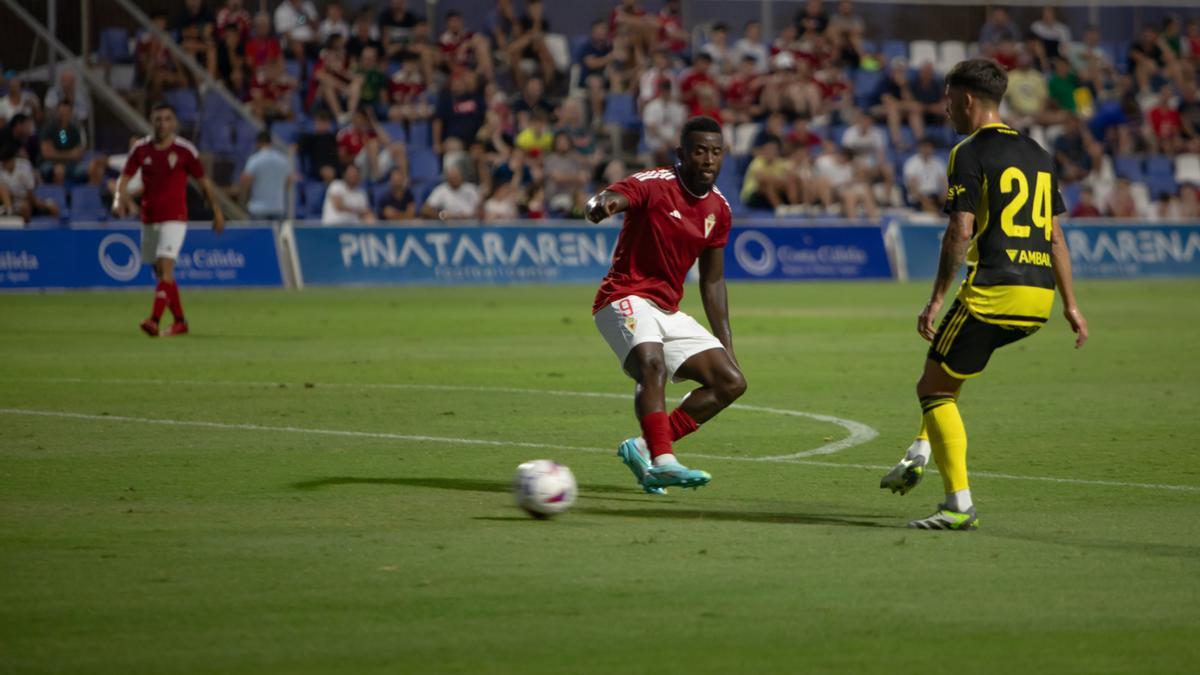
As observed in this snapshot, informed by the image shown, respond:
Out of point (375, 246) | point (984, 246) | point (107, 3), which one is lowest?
point (375, 246)

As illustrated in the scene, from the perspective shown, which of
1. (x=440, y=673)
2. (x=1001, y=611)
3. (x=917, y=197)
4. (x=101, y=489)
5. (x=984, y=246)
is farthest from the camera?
(x=917, y=197)

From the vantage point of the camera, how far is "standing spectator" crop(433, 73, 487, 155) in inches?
1209

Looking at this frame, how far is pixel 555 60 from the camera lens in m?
32.8

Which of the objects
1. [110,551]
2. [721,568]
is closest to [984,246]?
[721,568]

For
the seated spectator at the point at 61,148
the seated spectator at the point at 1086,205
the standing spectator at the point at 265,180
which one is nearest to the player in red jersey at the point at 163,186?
the standing spectator at the point at 265,180

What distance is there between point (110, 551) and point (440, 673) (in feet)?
7.92

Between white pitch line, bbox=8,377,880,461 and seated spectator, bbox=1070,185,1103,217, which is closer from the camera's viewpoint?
white pitch line, bbox=8,377,880,461

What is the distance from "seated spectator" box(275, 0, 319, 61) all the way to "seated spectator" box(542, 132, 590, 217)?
451 centimetres

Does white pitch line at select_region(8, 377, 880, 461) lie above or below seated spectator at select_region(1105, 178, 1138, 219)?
above

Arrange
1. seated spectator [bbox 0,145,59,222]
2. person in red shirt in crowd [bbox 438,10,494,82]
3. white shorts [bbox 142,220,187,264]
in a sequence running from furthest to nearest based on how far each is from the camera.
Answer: person in red shirt in crowd [bbox 438,10,494,82], seated spectator [bbox 0,145,59,222], white shorts [bbox 142,220,187,264]

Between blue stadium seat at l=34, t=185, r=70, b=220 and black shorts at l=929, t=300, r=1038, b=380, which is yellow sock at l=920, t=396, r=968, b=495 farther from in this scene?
blue stadium seat at l=34, t=185, r=70, b=220

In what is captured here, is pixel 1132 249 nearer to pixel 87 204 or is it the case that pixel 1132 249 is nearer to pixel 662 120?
pixel 662 120

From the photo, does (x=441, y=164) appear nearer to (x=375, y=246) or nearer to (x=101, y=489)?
(x=375, y=246)

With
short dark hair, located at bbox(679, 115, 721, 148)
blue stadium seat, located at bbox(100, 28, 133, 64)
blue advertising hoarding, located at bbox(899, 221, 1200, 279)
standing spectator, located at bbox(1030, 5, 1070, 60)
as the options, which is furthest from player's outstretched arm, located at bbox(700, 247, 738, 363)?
standing spectator, located at bbox(1030, 5, 1070, 60)
